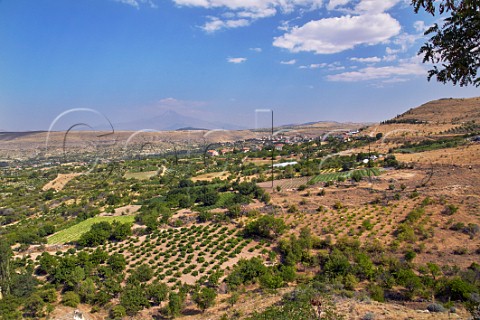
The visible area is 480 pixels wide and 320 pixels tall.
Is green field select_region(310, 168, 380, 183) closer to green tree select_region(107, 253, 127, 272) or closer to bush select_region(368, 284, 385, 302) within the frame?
bush select_region(368, 284, 385, 302)

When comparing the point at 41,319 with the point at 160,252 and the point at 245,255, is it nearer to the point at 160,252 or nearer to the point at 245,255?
the point at 160,252

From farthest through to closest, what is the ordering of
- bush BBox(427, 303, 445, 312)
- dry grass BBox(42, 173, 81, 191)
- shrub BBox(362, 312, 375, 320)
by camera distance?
dry grass BBox(42, 173, 81, 191)
bush BBox(427, 303, 445, 312)
shrub BBox(362, 312, 375, 320)

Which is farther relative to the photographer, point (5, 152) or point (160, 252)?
point (5, 152)

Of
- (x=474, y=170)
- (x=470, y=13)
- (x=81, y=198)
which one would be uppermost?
(x=470, y=13)

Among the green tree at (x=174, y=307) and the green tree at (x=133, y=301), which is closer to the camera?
the green tree at (x=174, y=307)

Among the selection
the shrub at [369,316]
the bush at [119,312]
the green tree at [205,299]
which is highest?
the shrub at [369,316]

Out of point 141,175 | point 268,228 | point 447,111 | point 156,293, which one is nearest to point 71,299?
point 156,293

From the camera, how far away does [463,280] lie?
16766 mm

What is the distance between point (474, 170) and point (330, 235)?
84.3ft

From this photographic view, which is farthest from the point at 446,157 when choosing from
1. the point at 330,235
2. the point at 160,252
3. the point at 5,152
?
the point at 5,152

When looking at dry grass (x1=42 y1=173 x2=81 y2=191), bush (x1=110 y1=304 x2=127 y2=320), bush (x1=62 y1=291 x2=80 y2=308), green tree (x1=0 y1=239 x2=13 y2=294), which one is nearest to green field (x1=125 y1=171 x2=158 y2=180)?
dry grass (x1=42 y1=173 x2=81 y2=191)

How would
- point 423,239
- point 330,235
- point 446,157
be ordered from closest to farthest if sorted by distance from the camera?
point 423,239 → point 330,235 → point 446,157

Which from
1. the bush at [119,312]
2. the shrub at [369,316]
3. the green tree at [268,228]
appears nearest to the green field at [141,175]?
the green tree at [268,228]

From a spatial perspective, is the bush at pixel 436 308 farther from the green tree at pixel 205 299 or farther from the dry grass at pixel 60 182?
the dry grass at pixel 60 182
